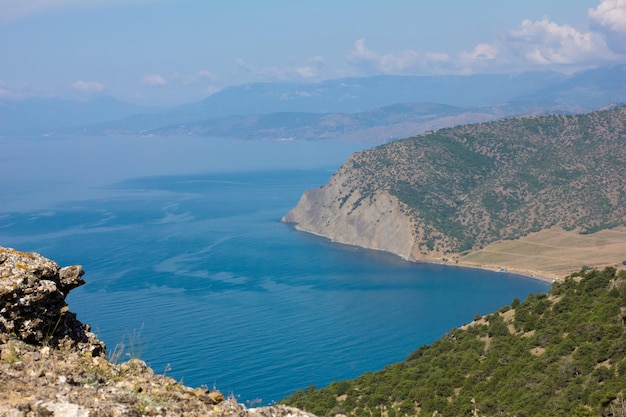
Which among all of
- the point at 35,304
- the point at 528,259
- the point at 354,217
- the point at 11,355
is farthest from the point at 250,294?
the point at 11,355

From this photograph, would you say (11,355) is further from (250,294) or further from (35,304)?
(250,294)

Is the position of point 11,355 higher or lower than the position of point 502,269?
higher

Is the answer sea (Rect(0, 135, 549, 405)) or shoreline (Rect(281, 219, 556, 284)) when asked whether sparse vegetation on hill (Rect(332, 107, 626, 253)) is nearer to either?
shoreline (Rect(281, 219, 556, 284))

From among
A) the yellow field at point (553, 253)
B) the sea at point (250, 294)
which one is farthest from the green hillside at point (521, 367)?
the yellow field at point (553, 253)

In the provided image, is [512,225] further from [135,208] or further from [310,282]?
[135,208]

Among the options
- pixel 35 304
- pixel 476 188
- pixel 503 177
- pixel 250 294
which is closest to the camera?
pixel 35 304

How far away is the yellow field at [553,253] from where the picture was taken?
324ft

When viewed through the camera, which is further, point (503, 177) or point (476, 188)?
point (503, 177)

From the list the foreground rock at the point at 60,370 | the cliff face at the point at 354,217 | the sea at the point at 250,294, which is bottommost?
the sea at the point at 250,294

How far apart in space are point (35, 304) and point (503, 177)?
140270mm

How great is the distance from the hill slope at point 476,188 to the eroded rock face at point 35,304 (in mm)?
109149

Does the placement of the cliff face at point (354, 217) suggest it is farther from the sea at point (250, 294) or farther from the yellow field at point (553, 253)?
the yellow field at point (553, 253)

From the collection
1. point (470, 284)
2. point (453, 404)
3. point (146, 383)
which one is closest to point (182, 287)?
point (470, 284)

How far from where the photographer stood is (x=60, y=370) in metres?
6.64
